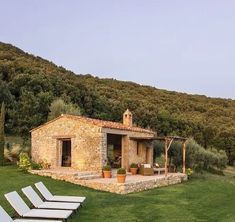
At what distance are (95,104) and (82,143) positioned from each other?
24.4 metres

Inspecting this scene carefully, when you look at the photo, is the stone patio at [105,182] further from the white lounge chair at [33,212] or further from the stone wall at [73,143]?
the white lounge chair at [33,212]

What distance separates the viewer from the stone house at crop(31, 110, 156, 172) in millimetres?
23109

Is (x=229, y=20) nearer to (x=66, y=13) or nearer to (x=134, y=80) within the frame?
(x=66, y=13)

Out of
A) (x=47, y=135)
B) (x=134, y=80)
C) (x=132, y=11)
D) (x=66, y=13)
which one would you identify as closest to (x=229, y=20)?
(x=132, y=11)

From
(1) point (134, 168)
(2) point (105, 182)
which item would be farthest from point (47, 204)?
(1) point (134, 168)

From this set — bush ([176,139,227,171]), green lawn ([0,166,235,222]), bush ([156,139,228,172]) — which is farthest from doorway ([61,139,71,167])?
bush ([176,139,227,171])

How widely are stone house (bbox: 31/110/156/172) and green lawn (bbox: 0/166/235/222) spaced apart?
126 inches

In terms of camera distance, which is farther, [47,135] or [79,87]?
[79,87]

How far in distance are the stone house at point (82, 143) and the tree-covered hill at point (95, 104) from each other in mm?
9884

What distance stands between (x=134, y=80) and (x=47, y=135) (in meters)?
54.9

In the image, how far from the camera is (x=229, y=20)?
104ft

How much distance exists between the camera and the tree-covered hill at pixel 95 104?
121ft

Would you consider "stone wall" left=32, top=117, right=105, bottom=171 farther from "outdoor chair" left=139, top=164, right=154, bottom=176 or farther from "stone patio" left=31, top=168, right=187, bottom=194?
"outdoor chair" left=139, top=164, right=154, bottom=176

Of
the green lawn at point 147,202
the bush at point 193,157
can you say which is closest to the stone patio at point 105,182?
the green lawn at point 147,202
